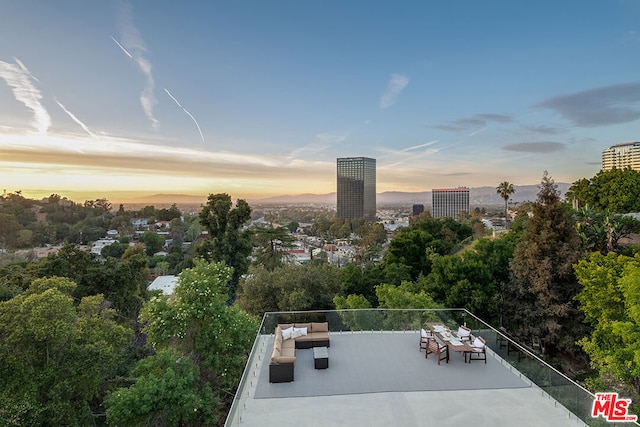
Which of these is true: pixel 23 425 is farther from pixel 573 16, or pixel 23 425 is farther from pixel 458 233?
pixel 458 233

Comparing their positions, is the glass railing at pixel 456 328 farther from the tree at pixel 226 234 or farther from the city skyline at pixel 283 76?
the tree at pixel 226 234

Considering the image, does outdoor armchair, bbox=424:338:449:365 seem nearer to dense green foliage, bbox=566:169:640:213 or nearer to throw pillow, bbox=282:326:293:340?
throw pillow, bbox=282:326:293:340

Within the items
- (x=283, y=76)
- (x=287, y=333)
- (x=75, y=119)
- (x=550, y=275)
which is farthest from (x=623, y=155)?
(x=75, y=119)

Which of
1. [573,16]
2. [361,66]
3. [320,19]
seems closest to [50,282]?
[320,19]

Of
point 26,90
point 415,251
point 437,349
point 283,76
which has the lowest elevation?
point 415,251

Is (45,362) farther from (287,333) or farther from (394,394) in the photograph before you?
(394,394)
